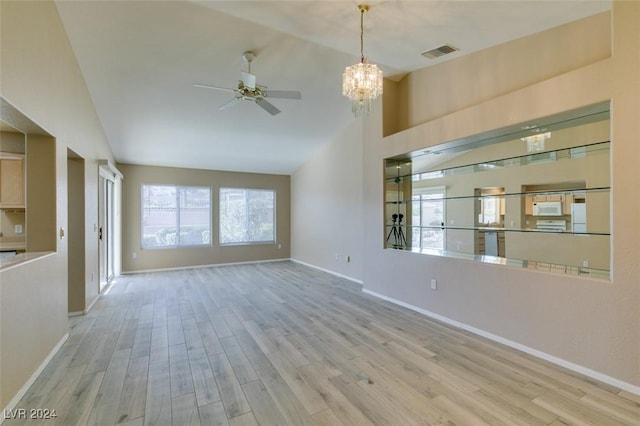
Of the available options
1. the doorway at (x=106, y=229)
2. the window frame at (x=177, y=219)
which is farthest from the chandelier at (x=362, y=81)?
the window frame at (x=177, y=219)

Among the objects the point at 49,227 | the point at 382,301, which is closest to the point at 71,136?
the point at 49,227

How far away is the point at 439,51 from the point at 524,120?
1354mm

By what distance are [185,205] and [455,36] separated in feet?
21.8

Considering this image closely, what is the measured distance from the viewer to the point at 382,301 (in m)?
4.42

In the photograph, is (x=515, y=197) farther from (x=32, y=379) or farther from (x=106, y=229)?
(x=106, y=229)

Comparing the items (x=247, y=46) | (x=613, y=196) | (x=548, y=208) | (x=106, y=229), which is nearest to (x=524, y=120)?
(x=613, y=196)

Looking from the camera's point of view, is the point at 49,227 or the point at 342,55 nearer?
the point at 49,227

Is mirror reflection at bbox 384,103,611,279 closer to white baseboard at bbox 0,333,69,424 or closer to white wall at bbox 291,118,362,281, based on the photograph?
white wall at bbox 291,118,362,281

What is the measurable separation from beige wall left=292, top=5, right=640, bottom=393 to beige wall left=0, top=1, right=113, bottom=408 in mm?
4001

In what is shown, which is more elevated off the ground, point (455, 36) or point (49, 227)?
point (455, 36)

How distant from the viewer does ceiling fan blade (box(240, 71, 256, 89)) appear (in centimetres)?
308

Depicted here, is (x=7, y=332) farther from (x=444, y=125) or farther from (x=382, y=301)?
(x=444, y=125)

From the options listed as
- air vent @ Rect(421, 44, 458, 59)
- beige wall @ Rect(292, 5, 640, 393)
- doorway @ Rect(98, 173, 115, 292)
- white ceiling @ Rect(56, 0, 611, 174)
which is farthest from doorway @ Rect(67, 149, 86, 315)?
air vent @ Rect(421, 44, 458, 59)

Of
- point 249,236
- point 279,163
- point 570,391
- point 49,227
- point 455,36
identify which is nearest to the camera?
point 570,391
